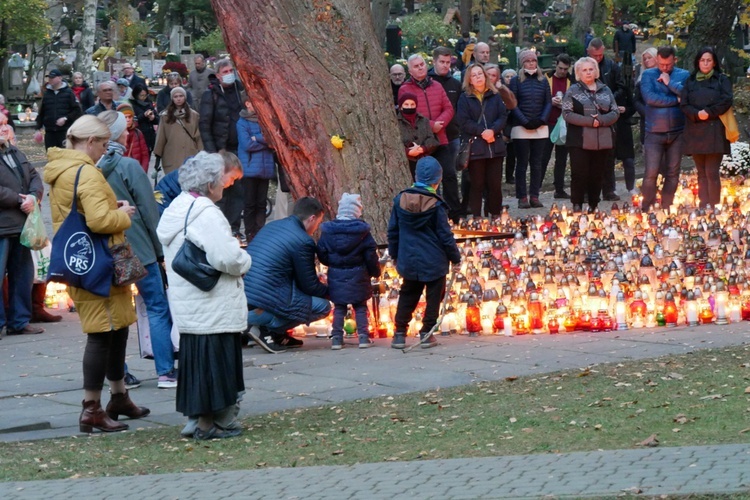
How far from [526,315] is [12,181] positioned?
475 cm

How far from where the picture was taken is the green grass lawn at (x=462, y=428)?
7602 mm

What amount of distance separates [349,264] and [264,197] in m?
5.72

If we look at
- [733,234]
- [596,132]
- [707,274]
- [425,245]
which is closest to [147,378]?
[425,245]

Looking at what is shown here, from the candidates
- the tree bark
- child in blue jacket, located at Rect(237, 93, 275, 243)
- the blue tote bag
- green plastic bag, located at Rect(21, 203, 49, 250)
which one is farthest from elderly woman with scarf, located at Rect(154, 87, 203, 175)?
the tree bark

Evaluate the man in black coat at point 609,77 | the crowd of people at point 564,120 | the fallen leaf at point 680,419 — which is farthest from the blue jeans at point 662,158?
the fallen leaf at point 680,419

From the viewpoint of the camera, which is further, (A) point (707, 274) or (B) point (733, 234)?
(B) point (733, 234)

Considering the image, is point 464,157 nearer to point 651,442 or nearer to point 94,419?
point 94,419

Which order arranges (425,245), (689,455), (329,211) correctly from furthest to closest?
(329,211), (425,245), (689,455)

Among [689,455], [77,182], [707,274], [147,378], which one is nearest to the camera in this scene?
[689,455]

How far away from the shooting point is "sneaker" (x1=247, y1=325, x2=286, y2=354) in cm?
1173

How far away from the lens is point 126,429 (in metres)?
8.89

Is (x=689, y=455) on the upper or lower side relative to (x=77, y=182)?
lower

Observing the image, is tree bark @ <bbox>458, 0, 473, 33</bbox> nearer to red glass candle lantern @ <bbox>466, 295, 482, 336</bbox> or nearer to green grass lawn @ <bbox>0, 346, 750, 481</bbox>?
red glass candle lantern @ <bbox>466, 295, 482, 336</bbox>

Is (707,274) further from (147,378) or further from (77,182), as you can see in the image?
(77,182)
